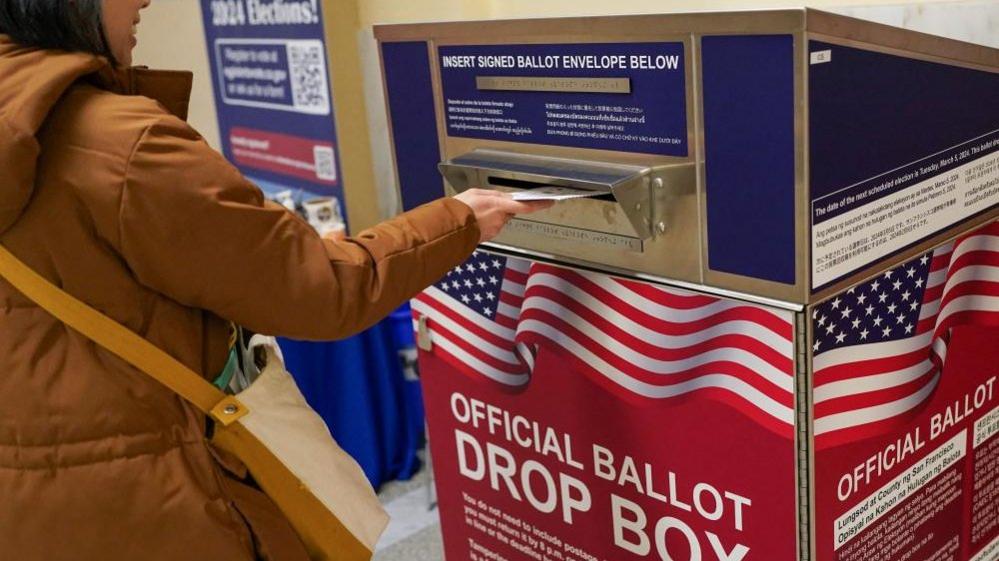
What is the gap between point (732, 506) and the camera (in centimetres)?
149

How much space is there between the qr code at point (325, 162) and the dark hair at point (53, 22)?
2365 mm

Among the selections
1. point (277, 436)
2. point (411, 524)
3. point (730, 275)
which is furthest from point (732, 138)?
point (411, 524)

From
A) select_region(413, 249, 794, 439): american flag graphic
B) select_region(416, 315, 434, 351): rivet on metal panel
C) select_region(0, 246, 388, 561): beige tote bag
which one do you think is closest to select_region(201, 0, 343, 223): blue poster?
select_region(416, 315, 434, 351): rivet on metal panel

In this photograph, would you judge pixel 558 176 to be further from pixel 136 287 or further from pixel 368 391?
pixel 368 391

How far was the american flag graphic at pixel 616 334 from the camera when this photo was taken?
1.38 metres

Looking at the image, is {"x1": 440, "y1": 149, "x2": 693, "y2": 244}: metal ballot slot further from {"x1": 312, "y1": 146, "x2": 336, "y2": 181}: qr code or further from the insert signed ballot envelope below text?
{"x1": 312, "y1": 146, "x2": 336, "y2": 181}: qr code

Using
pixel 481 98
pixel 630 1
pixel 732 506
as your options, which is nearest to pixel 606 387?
pixel 732 506

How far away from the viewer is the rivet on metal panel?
6.30 ft

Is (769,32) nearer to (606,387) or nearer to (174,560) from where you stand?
(606,387)

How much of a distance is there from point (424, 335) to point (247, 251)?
730 millimetres

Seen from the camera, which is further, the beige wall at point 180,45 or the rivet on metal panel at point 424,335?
the beige wall at point 180,45

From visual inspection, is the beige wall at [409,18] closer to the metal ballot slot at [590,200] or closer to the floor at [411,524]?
the metal ballot slot at [590,200]

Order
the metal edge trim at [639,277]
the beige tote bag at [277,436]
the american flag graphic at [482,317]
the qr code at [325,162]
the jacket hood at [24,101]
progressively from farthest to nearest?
the qr code at [325,162]
the american flag graphic at [482,317]
the metal edge trim at [639,277]
the beige tote bag at [277,436]
the jacket hood at [24,101]

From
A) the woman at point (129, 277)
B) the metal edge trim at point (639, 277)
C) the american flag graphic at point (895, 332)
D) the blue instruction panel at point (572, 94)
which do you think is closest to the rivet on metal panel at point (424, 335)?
the metal edge trim at point (639, 277)
